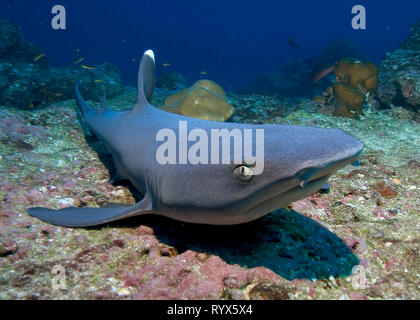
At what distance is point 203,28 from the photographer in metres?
107

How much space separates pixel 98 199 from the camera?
10.8 ft

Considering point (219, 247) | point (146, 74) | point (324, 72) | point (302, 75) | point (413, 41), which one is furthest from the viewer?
point (302, 75)

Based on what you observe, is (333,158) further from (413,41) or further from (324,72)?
(324,72)

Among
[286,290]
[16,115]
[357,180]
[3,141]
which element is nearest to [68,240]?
[286,290]

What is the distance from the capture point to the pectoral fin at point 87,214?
249 centimetres

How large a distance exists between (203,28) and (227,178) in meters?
118

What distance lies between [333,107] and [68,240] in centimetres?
763

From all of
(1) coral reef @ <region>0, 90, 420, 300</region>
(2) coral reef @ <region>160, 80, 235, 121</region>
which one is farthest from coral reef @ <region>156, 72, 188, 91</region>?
(1) coral reef @ <region>0, 90, 420, 300</region>

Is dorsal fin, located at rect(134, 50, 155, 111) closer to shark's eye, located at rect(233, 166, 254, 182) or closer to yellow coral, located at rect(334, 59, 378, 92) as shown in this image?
shark's eye, located at rect(233, 166, 254, 182)

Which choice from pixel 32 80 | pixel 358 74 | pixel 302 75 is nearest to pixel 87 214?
pixel 32 80

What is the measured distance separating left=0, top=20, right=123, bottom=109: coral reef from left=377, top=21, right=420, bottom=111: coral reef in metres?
7.50

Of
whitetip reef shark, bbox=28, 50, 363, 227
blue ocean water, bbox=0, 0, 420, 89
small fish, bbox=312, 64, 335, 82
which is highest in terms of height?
blue ocean water, bbox=0, 0, 420, 89

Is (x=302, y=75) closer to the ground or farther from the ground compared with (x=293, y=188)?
farther from the ground

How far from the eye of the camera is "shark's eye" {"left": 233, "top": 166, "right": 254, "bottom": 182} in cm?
Result: 163
